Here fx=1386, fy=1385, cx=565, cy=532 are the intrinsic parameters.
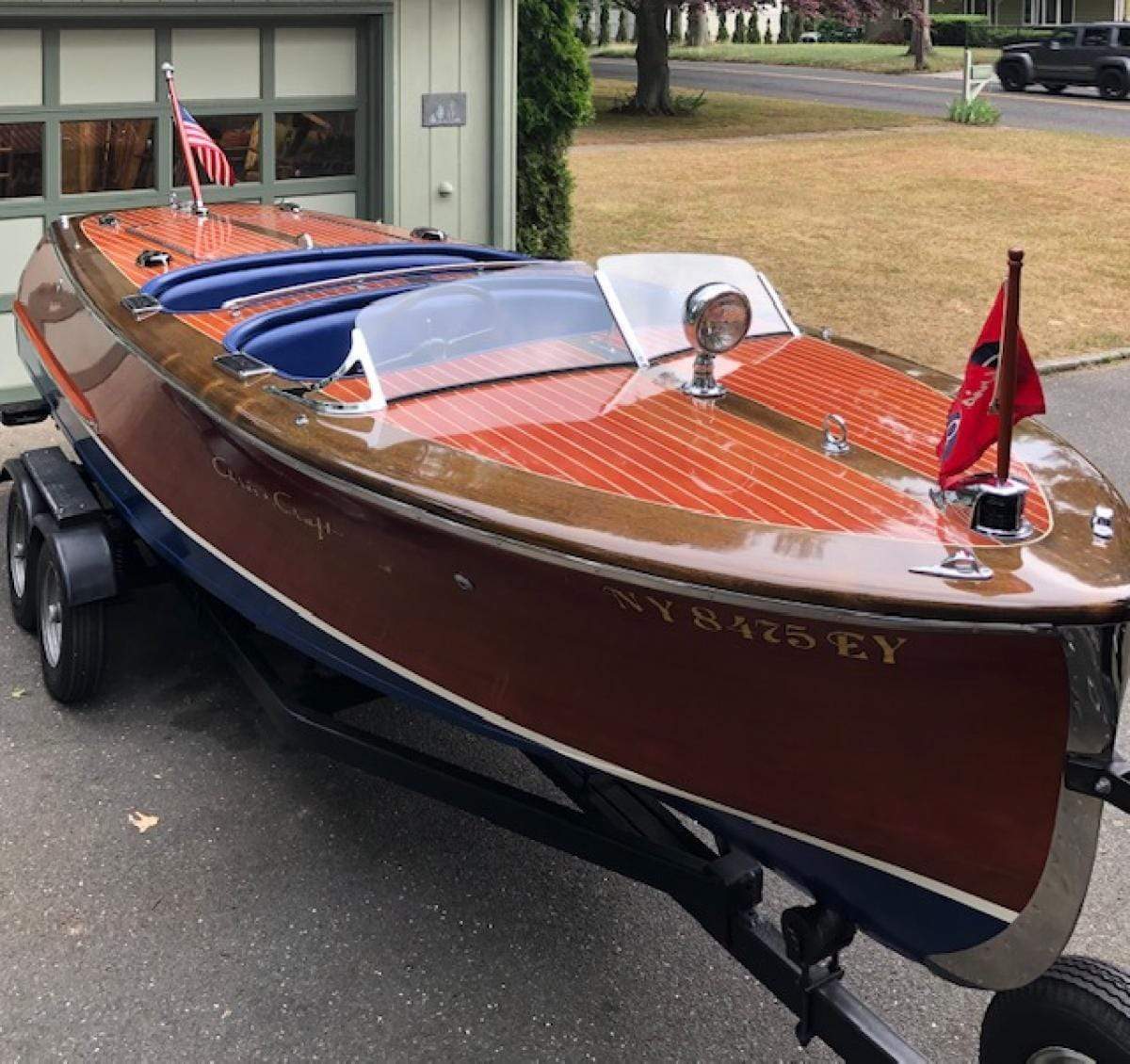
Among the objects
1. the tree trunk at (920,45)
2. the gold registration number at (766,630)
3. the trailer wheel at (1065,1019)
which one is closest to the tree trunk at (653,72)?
the tree trunk at (920,45)

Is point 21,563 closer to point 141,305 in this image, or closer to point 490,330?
point 141,305

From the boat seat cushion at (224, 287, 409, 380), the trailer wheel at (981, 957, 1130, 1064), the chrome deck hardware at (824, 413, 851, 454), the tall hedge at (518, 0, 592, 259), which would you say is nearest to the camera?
the trailer wheel at (981, 957, 1130, 1064)

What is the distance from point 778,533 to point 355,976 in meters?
1.61

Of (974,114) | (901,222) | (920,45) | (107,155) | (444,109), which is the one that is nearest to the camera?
(107,155)

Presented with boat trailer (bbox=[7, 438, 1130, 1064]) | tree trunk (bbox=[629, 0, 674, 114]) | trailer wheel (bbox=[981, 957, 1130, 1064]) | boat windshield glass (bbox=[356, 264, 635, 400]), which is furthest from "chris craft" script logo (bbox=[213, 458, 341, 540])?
tree trunk (bbox=[629, 0, 674, 114])

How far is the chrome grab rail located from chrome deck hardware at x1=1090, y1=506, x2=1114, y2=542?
7.01 feet

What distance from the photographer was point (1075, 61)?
29.2 m

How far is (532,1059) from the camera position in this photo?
10.5 feet

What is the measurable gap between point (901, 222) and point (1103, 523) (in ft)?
42.7

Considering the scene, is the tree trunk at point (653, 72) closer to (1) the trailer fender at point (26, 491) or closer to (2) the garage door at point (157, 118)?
(2) the garage door at point (157, 118)

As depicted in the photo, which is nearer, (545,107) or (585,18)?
(545,107)

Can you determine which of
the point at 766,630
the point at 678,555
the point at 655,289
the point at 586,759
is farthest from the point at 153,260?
the point at 766,630

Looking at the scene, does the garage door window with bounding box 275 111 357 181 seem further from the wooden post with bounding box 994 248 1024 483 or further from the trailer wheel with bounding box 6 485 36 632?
the wooden post with bounding box 994 248 1024 483

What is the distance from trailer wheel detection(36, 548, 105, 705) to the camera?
461cm
